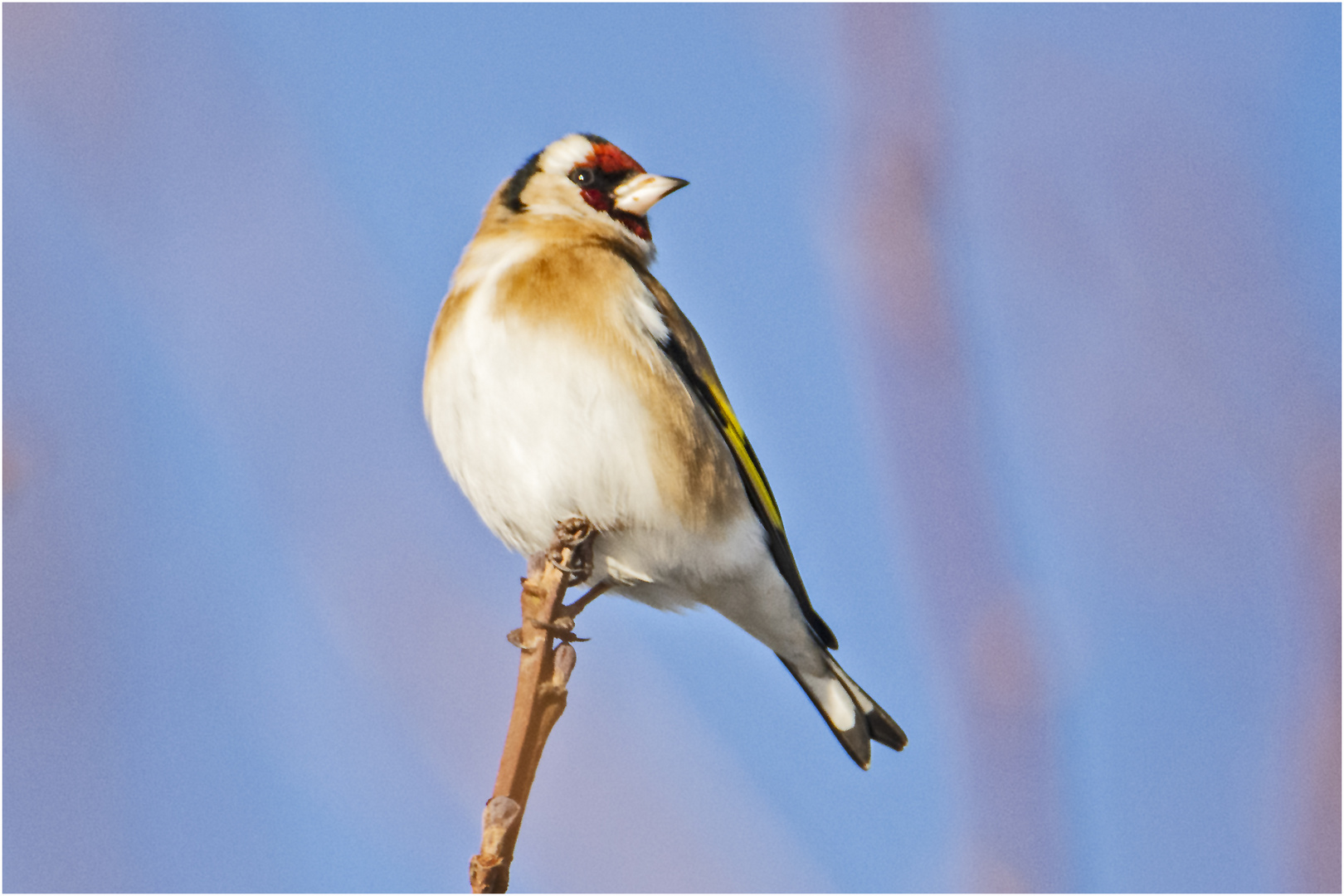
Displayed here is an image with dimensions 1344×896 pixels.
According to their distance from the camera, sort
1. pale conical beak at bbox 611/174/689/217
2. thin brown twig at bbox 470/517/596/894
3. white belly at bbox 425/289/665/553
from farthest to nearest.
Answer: pale conical beak at bbox 611/174/689/217 < white belly at bbox 425/289/665/553 < thin brown twig at bbox 470/517/596/894

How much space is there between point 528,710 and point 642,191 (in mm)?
2324

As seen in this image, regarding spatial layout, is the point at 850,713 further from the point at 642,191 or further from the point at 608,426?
the point at 642,191

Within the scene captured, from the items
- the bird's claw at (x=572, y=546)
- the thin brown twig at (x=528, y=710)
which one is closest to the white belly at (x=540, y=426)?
the bird's claw at (x=572, y=546)

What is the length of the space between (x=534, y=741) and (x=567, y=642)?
262 millimetres

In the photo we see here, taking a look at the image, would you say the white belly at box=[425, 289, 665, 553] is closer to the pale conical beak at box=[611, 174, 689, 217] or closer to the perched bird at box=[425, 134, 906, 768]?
the perched bird at box=[425, 134, 906, 768]

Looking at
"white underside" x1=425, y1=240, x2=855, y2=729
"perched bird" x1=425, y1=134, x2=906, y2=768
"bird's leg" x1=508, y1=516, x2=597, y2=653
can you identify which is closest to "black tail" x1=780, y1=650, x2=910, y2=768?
"perched bird" x1=425, y1=134, x2=906, y2=768

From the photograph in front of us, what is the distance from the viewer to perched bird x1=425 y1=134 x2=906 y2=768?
3.41 m

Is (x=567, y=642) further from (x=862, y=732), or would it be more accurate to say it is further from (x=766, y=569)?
(x=862, y=732)

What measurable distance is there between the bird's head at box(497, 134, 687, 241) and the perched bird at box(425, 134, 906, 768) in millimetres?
15

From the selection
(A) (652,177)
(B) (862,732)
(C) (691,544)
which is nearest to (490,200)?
(A) (652,177)

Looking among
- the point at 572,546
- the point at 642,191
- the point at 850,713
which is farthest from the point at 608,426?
the point at 850,713

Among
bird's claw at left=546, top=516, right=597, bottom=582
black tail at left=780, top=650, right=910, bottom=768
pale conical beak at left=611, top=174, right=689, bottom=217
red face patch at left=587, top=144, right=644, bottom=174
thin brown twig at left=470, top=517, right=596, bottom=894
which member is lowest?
black tail at left=780, top=650, right=910, bottom=768

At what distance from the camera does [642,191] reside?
13.3ft

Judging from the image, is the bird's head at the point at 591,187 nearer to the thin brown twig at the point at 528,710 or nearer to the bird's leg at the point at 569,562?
the bird's leg at the point at 569,562
